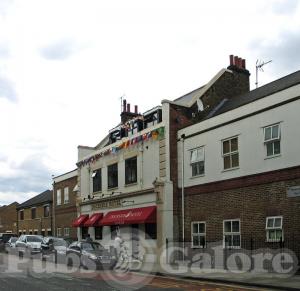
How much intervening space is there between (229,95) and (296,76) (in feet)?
20.9

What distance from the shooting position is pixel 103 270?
24.6 m

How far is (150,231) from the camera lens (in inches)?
1221

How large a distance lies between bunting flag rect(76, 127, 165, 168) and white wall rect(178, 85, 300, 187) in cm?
149

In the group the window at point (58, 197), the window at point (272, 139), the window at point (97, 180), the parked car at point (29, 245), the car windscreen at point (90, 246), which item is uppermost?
the window at point (272, 139)

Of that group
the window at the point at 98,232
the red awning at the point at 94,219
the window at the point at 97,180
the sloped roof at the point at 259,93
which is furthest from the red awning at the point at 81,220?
the sloped roof at the point at 259,93

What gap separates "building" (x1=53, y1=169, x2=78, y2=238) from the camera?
4476 cm

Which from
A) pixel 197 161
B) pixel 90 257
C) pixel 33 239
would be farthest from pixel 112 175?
pixel 90 257

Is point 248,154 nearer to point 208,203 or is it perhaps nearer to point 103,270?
point 208,203

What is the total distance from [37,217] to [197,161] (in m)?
31.7

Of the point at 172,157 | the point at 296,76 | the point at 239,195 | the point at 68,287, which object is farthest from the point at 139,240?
the point at 68,287

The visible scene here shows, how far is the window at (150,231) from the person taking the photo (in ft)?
100

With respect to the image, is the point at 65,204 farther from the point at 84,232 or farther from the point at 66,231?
the point at 84,232

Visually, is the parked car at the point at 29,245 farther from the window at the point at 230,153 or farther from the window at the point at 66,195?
the window at the point at 230,153

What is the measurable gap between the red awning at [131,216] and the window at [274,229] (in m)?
8.56
